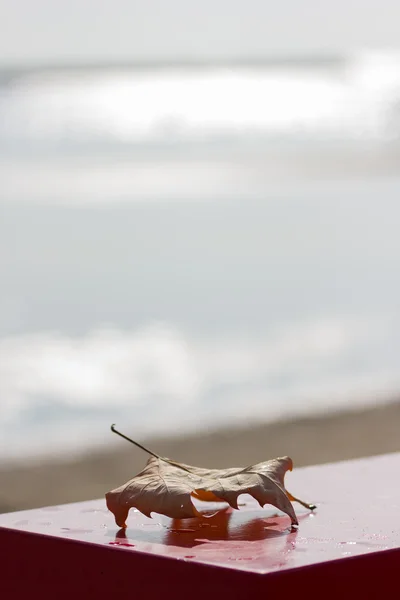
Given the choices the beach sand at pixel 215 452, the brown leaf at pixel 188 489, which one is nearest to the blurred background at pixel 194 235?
the beach sand at pixel 215 452

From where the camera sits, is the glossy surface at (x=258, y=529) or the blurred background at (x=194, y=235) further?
the blurred background at (x=194, y=235)

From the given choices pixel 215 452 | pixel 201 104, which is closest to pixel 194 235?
pixel 201 104

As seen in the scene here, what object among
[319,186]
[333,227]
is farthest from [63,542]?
[319,186]

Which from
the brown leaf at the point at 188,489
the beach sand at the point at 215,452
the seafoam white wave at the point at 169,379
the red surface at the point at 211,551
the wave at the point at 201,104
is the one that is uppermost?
the wave at the point at 201,104

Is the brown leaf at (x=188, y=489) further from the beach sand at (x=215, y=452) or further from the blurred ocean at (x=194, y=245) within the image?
the blurred ocean at (x=194, y=245)

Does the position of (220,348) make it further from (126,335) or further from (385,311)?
(385,311)

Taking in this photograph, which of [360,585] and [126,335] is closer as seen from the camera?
[360,585]
